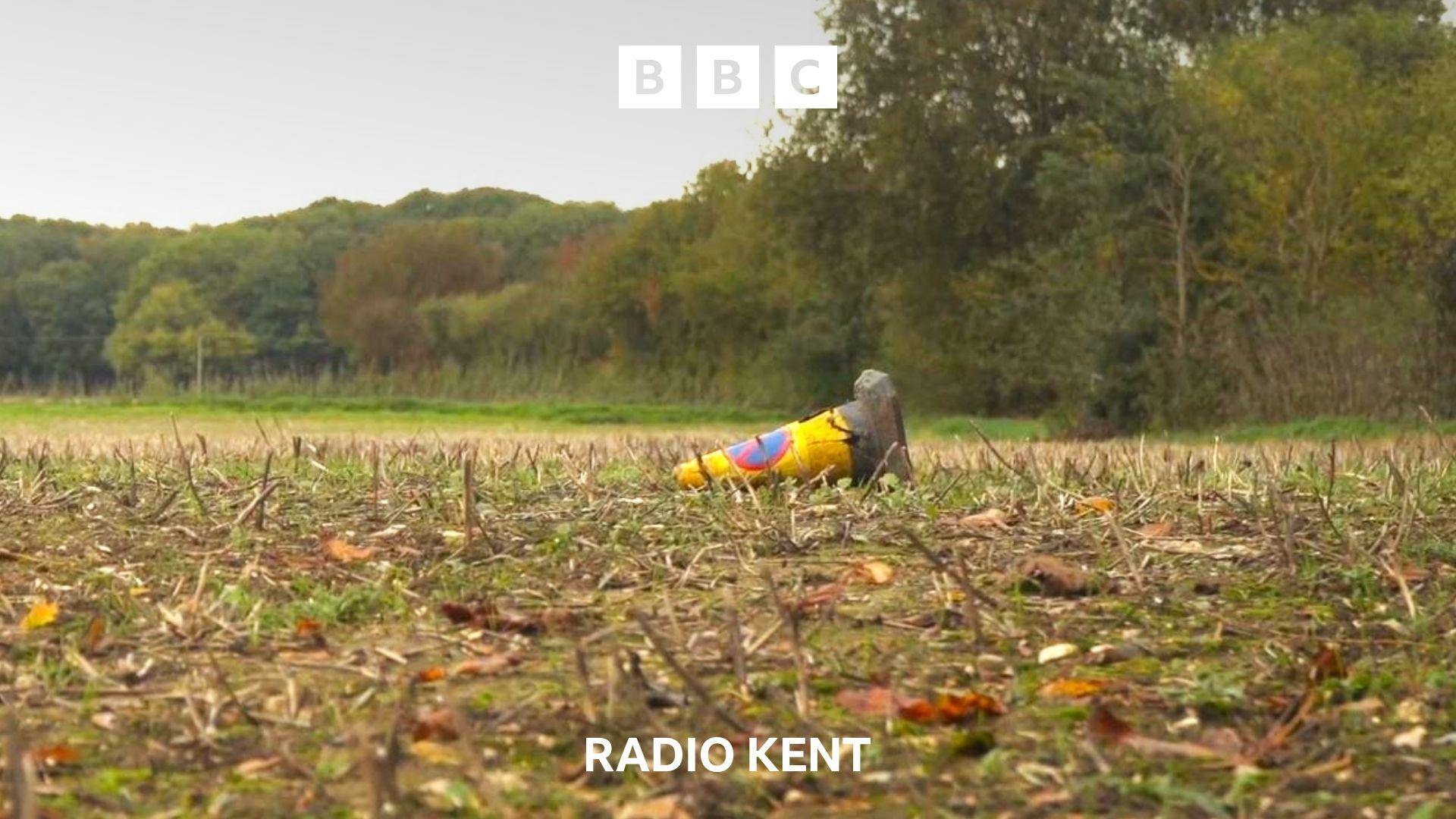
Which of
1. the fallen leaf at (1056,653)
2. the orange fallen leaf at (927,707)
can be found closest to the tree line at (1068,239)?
the fallen leaf at (1056,653)

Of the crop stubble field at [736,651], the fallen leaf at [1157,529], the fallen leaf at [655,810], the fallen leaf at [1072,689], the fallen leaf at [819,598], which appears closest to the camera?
the fallen leaf at [655,810]

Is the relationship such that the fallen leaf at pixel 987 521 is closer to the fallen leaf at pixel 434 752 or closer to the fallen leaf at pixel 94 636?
the fallen leaf at pixel 94 636

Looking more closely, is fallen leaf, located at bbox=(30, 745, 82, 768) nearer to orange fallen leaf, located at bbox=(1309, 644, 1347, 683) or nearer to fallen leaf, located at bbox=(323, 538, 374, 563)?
fallen leaf, located at bbox=(323, 538, 374, 563)

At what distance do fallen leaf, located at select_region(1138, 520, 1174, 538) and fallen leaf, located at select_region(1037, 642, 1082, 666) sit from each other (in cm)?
158

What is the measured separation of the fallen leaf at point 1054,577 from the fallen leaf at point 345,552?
184cm

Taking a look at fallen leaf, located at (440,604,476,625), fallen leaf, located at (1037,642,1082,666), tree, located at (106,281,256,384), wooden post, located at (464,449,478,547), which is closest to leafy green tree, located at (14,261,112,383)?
tree, located at (106,281,256,384)

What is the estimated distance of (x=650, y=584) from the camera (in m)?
4.55

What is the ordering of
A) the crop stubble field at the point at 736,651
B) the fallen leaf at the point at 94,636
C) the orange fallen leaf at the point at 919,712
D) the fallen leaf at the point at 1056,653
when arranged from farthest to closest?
the fallen leaf at the point at 94,636 < the fallen leaf at the point at 1056,653 < the orange fallen leaf at the point at 919,712 < the crop stubble field at the point at 736,651

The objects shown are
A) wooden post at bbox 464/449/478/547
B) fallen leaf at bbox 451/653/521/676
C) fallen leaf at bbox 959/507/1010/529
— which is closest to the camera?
fallen leaf at bbox 451/653/521/676

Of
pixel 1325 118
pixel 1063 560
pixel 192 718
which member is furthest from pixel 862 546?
pixel 1325 118

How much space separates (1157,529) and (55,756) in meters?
3.40

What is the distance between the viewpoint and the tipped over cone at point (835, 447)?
24.6ft

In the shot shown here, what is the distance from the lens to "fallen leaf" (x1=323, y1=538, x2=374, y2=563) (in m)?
5.01

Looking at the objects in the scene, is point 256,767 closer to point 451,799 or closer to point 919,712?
point 451,799
